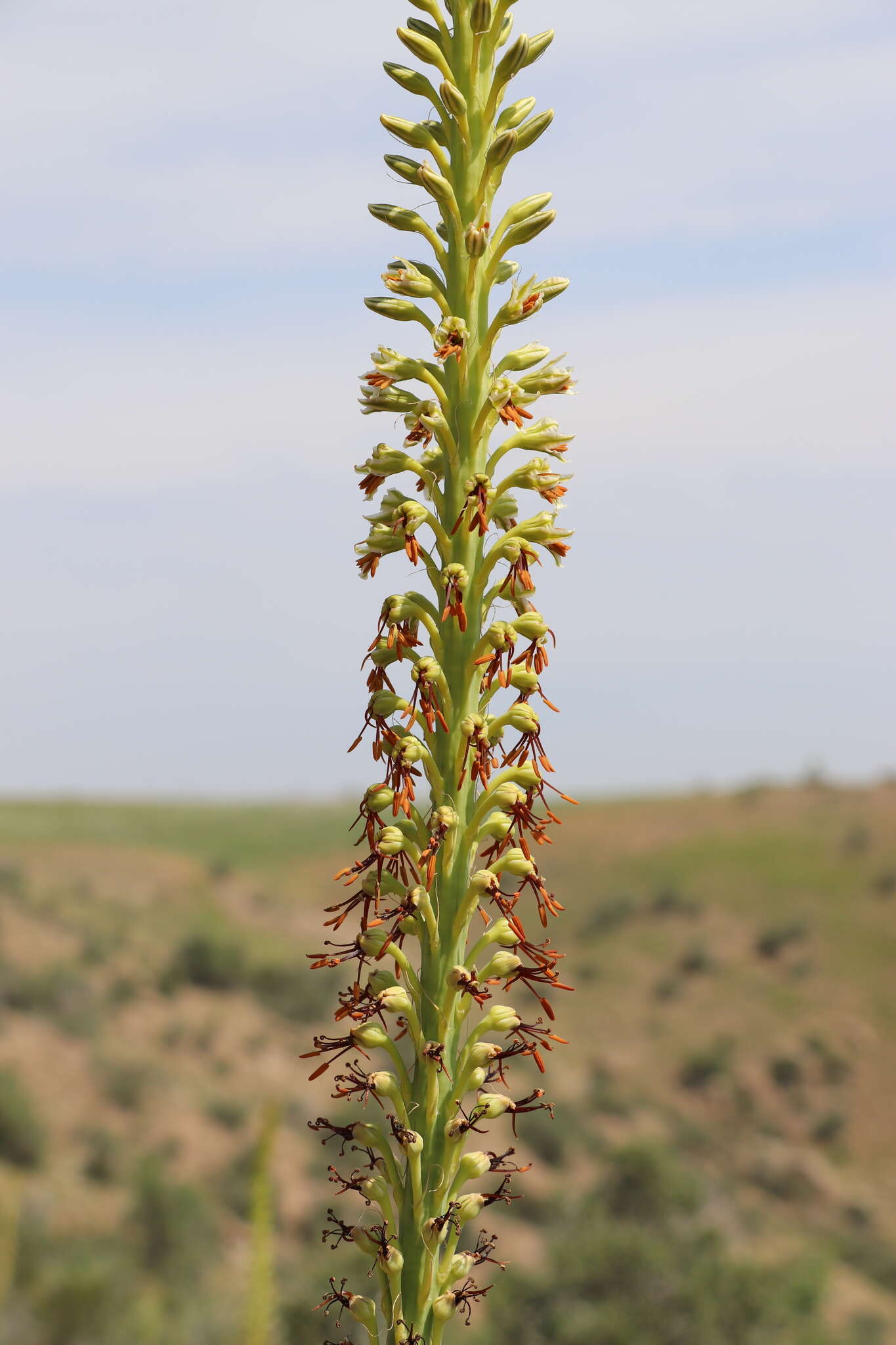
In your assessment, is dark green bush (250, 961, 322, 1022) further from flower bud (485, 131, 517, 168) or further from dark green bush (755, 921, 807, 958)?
flower bud (485, 131, 517, 168)

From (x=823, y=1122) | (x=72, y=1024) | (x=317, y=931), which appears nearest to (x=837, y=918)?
(x=823, y=1122)

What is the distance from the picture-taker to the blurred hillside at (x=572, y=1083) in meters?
27.1

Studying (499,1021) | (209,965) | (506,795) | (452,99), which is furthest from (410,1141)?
(209,965)

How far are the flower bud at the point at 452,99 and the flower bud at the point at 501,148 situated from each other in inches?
6.6

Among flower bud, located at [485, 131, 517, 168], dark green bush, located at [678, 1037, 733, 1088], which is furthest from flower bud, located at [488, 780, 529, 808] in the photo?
dark green bush, located at [678, 1037, 733, 1088]

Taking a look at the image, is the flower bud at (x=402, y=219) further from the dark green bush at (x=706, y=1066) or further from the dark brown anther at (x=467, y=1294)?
the dark green bush at (x=706, y=1066)

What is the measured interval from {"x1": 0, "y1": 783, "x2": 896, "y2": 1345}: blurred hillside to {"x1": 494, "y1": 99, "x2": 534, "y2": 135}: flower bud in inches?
305

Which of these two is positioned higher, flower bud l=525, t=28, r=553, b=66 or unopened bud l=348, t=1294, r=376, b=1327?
flower bud l=525, t=28, r=553, b=66

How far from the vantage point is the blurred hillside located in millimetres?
27062

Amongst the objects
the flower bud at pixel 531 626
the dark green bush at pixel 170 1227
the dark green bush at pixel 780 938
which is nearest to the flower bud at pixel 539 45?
the flower bud at pixel 531 626

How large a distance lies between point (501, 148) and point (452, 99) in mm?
262

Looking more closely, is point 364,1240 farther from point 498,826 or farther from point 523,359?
point 523,359

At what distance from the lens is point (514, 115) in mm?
4809

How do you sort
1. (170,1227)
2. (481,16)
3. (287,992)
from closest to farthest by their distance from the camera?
(481,16) → (170,1227) → (287,992)
